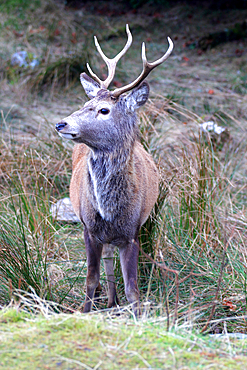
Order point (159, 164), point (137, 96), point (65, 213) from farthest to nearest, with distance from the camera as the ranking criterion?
1. point (65, 213)
2. point (159, 164)
3. point (137, 96)

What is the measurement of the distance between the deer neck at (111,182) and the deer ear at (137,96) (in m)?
0.37

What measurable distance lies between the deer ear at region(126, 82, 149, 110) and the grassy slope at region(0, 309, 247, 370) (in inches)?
72.5

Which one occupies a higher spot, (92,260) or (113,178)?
(113,178)

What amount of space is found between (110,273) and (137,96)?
1639 mm

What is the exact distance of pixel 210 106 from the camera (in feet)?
30.0

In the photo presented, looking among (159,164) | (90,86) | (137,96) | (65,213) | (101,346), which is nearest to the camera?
(101,346)

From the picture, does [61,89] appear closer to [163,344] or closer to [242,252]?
[242,252]

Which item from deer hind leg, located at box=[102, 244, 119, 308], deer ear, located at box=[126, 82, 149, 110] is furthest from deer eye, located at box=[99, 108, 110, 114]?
deer hind leg, located at box=[102, 244, 119, 308]

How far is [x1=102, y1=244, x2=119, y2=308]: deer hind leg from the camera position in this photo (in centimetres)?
440

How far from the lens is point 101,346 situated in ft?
8.60

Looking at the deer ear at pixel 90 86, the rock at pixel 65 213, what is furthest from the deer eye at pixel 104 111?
the rock at pixel 65 213

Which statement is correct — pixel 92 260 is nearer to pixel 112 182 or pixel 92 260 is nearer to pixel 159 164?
pixel 112 182

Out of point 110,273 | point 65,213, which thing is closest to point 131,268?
point 110,273

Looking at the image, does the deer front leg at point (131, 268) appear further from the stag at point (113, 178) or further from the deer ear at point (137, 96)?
the deer ear at point (137, 96)
